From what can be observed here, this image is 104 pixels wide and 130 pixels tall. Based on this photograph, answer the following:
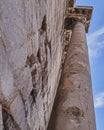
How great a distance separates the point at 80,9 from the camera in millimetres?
13820

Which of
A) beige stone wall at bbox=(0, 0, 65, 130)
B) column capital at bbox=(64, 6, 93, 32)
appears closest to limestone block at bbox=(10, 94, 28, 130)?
beige stone wall at bbox=(0, 0, 65, 130)

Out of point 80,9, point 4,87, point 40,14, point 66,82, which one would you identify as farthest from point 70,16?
point 4,87

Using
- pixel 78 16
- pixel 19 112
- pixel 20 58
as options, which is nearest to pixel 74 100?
pixel 19 112

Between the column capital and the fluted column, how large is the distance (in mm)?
4839

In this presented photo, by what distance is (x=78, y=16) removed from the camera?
13211mm

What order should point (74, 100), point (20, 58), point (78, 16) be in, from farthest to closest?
point (78, 16), point (74, 100), point (20, 58)

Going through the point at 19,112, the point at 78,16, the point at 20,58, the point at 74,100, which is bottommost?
the point at 78,16

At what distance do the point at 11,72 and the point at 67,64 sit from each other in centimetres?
429

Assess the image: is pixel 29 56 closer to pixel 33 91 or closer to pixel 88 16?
pixel 33 91

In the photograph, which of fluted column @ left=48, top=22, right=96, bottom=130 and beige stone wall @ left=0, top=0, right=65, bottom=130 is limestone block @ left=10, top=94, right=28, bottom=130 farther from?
fluted column @ left=48, top=22, right=96, bottom=130

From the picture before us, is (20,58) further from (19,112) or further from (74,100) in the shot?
(74,100)

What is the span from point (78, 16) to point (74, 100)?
27.0 ft

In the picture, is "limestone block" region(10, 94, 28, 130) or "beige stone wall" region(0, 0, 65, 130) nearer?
"beige stone wall" region(0, 0, 65, 130)

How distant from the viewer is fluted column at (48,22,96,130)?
4762 millimetres
